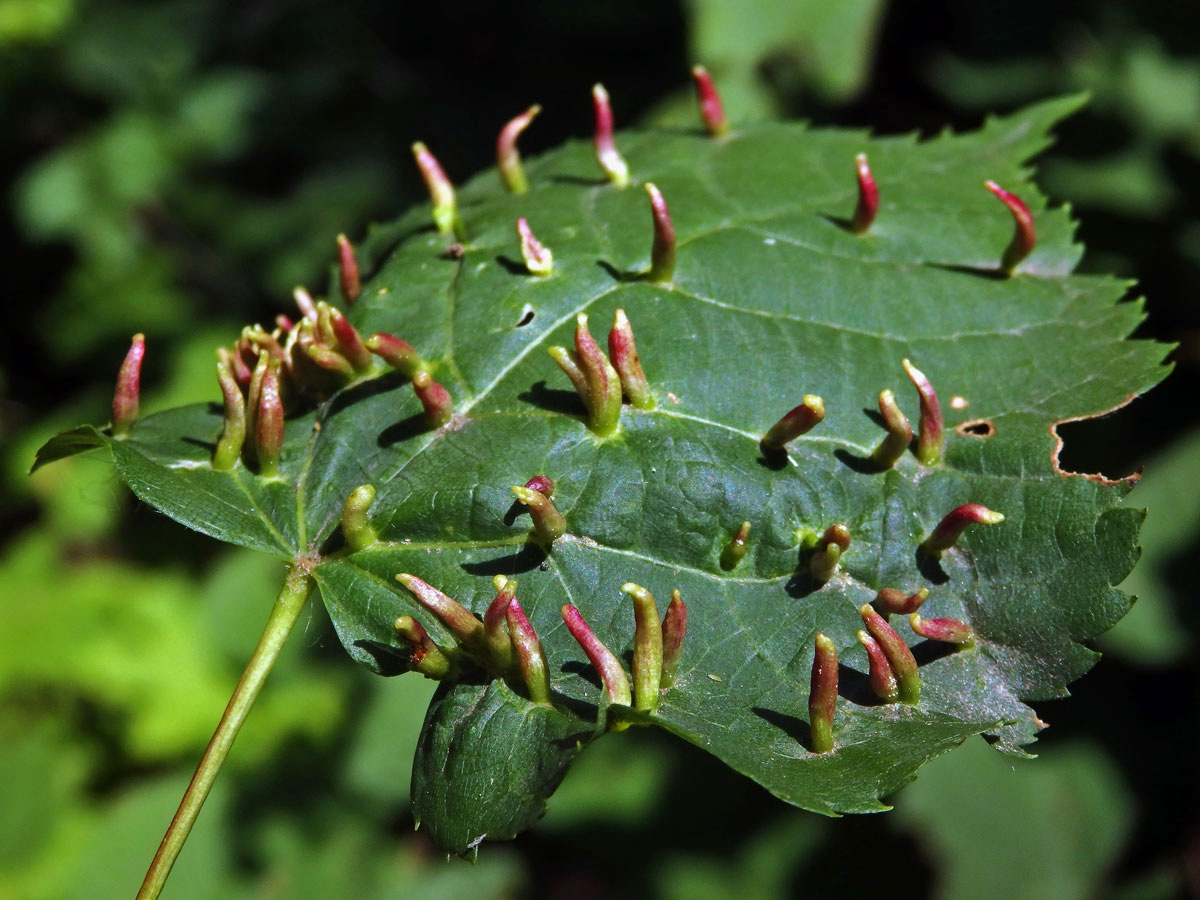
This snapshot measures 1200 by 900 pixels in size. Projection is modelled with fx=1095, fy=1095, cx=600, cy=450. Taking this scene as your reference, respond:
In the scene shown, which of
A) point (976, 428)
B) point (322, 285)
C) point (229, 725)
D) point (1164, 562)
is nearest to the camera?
point (229, 725)

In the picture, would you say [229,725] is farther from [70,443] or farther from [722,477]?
[722,477]

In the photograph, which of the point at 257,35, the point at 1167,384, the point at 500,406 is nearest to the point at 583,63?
the point at 257,35

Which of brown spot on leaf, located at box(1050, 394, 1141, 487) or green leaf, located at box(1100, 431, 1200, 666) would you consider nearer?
brown spot on leaf, located at box(1050, 394, 1141, 487)

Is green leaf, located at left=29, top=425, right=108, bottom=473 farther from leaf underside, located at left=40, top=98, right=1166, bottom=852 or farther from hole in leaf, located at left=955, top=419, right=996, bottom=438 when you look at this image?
hole in leaf, located at left=955, top=419, right=996, bottom=438

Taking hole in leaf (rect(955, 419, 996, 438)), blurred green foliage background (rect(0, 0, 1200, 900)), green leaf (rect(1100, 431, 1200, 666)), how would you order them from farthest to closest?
blurred green foliage background (rect(0, 0, 1200, 900)), green leaf (rect(1100, 431, 1200, 666)), hole in leaf (rect(955, 419, 996, 438))

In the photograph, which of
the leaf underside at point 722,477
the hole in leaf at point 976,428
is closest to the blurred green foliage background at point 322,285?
the leaf underside at point 722,477

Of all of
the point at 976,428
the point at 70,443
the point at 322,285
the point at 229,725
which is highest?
the point at 976,428

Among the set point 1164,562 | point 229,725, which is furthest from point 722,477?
point 1164,562

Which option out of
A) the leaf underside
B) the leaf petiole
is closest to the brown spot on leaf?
the leaf underside
